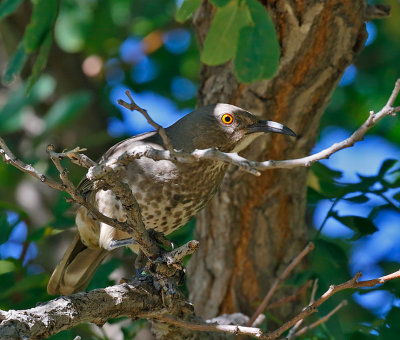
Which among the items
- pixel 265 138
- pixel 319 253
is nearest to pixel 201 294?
pixel 319 253

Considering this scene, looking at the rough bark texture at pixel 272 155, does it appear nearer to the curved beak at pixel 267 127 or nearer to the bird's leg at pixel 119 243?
the curved beak at pixel 267 127

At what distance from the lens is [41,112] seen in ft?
18.7

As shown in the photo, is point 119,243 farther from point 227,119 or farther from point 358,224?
point 358,224

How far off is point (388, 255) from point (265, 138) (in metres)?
1.47

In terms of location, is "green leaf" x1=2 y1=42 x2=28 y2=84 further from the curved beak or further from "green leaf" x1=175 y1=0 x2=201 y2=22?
the curved beak

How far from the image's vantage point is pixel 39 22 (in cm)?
319

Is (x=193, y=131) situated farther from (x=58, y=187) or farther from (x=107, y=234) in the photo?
(x=58, y=187)

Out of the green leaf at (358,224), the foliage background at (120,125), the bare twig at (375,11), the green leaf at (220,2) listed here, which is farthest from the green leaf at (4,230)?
the bare twig at (375,11)

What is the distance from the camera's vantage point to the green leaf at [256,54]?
8.60ft

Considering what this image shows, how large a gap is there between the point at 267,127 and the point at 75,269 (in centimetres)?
153

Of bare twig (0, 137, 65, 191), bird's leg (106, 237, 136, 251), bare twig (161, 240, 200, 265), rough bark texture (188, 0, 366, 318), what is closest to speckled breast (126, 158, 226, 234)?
bird's leg (106, 237, 136, 251)

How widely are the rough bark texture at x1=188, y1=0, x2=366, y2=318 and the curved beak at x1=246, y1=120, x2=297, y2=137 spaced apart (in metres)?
0.24

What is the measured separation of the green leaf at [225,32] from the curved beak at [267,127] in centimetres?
69

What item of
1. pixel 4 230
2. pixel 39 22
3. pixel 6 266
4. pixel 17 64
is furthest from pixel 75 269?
pixel 39 22
